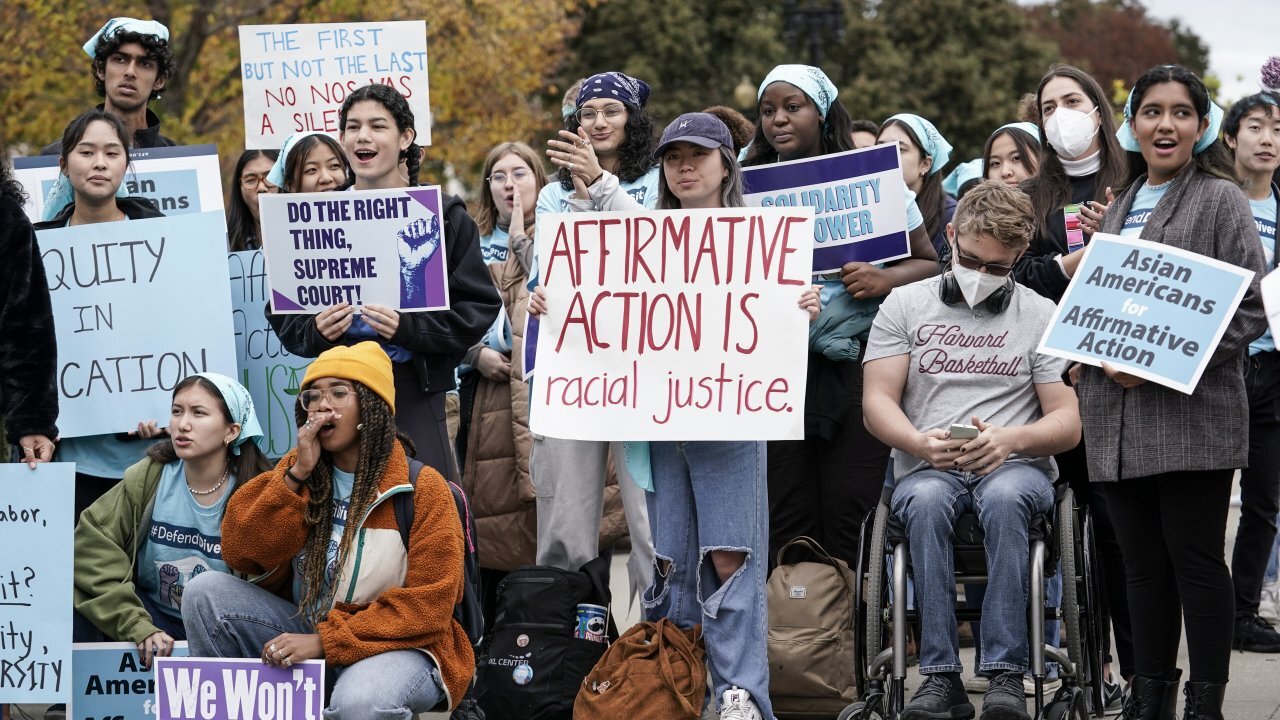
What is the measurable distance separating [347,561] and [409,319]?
108 centimetres

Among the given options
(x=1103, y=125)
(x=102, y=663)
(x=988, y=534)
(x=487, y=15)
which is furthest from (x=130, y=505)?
(x=487, y=15)

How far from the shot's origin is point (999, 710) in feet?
15.4

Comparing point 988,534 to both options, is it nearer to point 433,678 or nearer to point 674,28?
point 433,678

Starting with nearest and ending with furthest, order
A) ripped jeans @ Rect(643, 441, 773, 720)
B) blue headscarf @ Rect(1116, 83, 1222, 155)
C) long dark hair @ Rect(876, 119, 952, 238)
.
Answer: blue headscarf @ Rect(1116, 83, 1222, 155), ripped jeans @ Rect(643, 441, 773, 720), long dark hair @ Rect(876, 119, 952, 238)

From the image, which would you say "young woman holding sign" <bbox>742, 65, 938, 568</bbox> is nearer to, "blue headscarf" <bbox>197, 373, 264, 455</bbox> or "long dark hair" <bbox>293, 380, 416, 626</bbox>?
"long dark hair" <bbox>293, 380, 416, 626</bbox>

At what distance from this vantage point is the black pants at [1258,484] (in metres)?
6.44

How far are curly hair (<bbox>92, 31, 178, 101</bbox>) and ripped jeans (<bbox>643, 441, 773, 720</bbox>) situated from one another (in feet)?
9.08

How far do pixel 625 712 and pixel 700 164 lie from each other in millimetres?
1794

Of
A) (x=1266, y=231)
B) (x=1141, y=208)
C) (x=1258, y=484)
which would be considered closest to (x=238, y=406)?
(x=1141, y=208)

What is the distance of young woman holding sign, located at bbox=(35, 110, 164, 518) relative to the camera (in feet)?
18.6

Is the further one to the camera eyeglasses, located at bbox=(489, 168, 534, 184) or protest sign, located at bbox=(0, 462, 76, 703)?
eyeglasses, located at bbox=(489, 168, 534, 184)

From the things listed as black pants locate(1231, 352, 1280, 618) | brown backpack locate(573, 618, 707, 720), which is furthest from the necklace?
black pants locate(1231, 352, 1280, 618)

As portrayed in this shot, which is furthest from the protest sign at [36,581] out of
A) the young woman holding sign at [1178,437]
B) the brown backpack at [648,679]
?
the young woman holding sign at [1178,437]

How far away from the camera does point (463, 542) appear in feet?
15.3
